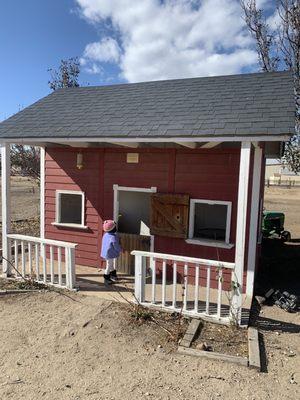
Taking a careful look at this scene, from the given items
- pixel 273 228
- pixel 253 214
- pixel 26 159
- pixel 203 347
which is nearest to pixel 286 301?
pixel 253 214

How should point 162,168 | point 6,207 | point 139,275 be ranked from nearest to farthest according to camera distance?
point 139,275, point 6,207, point 162,168

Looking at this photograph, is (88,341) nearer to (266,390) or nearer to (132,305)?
(132,305)

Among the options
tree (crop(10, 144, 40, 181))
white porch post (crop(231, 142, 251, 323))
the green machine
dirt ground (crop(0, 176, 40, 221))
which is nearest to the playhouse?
white porch post (crop(231, 142, 251, 323))

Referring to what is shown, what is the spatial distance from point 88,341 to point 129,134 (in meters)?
3.38

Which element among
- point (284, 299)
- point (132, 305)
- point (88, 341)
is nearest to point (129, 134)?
point (132, 305)

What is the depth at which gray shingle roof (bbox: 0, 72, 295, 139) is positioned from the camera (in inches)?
224

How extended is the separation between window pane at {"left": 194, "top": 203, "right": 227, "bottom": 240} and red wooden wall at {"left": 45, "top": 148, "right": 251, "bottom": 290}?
106 cm

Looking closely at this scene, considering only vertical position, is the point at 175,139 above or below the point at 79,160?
above

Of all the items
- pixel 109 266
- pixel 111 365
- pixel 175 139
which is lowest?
pixel 111 365

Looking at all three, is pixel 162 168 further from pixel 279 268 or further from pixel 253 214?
pixel 279 268

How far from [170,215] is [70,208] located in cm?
308

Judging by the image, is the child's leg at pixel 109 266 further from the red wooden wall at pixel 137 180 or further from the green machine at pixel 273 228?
the green machine at pixel 273 228

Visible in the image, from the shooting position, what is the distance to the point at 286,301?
629 cm

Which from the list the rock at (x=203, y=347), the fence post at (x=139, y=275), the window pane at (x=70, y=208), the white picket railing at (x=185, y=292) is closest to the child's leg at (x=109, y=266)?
Answer: the white picket railing at (x=185, y=292)
